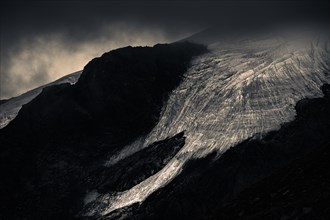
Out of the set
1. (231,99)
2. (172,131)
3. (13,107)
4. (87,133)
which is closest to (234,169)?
(172,131)

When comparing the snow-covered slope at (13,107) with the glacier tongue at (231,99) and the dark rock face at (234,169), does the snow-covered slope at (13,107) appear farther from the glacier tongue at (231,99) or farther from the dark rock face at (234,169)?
the dark rock face at (234,169)

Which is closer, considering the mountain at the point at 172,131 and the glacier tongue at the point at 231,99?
the mountain at the point at 172,131

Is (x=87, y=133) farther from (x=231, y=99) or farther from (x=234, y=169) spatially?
(x=234, y=169)

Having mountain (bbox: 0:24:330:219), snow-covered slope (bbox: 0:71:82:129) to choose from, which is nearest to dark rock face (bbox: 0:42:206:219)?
mountain (bbox: 0:24:330:219)

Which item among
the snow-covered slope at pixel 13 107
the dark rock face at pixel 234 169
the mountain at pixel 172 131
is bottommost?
the dark rock face at pixel 234 169

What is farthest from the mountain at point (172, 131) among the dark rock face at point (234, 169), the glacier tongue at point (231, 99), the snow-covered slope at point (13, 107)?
the snow-covered slope at point (13, 107)

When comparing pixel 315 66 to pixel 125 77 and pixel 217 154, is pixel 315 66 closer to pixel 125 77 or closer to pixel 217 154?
pixel 217 154
